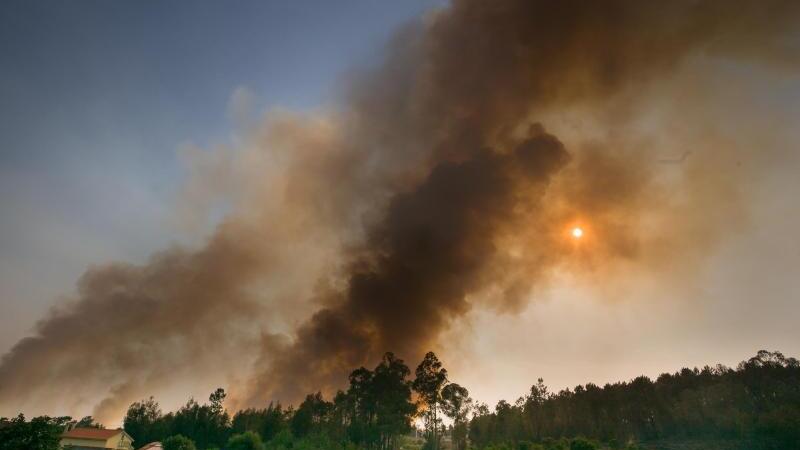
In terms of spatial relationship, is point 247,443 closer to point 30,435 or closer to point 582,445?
point 30,435

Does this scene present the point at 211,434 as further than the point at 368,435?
Yes

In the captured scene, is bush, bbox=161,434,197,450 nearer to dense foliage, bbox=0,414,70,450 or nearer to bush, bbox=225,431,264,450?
bush, bbox=225,431,264,450

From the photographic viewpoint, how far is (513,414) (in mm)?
106312

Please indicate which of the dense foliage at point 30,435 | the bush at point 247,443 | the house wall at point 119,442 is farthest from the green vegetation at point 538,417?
the dense foliage at point 30,435

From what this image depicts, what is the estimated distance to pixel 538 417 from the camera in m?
106

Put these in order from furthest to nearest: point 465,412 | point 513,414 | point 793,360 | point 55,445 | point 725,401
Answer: point 513,414
point 465,412
point 793,360
point 725,401
point 55,445

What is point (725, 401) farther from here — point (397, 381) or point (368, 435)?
point (368, 435)

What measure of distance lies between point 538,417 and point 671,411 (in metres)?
30.4

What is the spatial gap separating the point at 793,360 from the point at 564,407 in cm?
5109

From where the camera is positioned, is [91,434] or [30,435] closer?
[30,435]

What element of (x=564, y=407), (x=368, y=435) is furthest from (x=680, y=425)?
(x=368, y=435)

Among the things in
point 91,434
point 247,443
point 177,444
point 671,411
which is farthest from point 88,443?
point 671,411

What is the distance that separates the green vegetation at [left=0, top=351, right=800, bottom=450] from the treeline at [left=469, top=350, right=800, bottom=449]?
0.21 metres

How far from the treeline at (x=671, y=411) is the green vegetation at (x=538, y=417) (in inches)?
8.2
